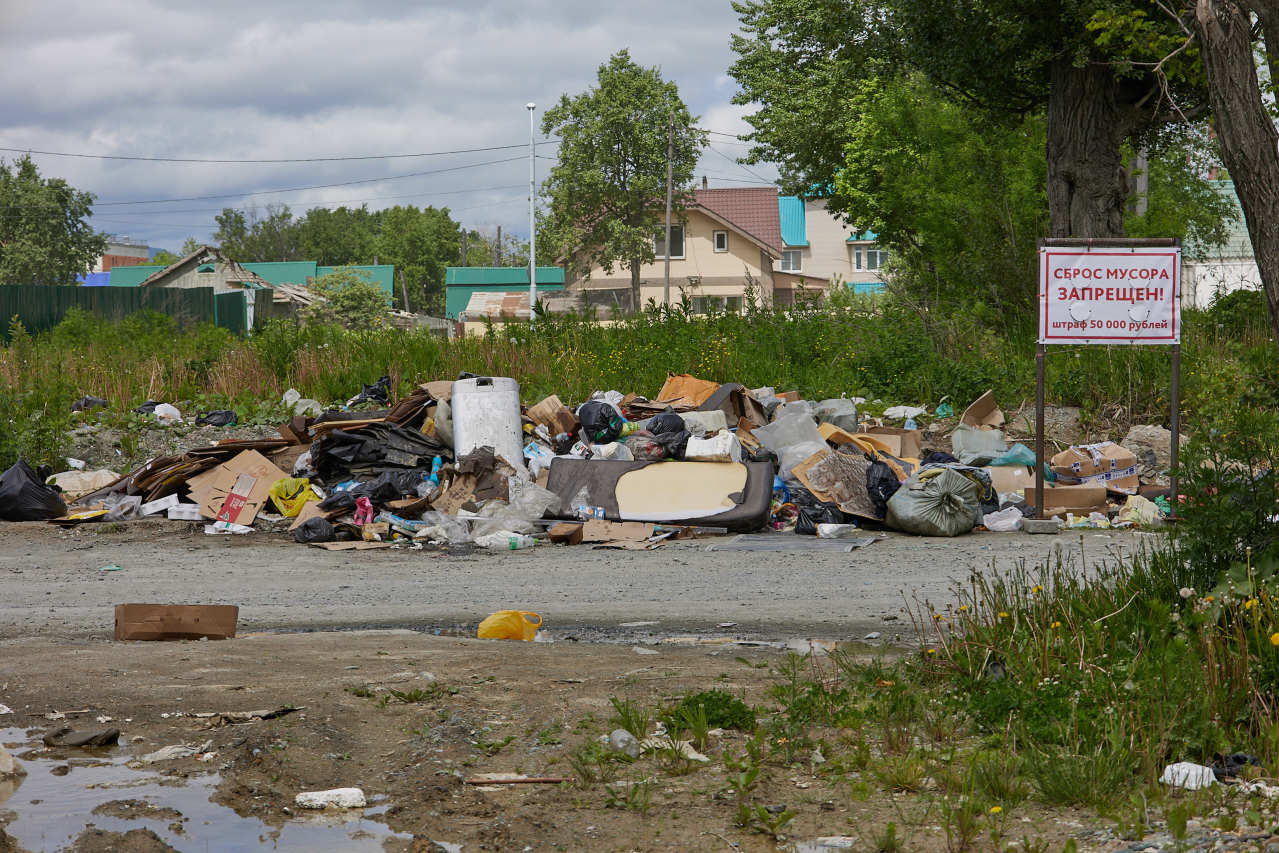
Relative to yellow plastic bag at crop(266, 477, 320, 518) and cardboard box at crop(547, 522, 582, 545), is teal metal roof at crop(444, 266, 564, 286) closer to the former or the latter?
yellow plastic bag at crop(266, 477, 320, 518)

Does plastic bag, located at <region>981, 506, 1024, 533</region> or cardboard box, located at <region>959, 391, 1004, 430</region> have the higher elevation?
cardboard box, located at <region>959, 391, 1004, 430</region>

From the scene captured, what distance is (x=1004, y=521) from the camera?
976 centimetres

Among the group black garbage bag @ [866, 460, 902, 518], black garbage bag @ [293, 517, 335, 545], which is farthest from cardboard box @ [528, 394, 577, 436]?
black garbage bag @ [866, 460, 902, 518]

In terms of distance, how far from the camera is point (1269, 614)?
4398 millimetres

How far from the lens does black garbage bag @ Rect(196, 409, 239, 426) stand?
13859 mm

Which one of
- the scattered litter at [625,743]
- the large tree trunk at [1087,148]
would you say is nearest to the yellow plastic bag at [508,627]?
the scattered litter at [625,743]

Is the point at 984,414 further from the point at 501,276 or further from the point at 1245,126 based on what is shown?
the point at 501,276

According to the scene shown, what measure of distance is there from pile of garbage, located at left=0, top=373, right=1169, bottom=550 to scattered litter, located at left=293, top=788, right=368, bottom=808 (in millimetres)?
5524

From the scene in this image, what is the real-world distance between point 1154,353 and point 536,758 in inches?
443

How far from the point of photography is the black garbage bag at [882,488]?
32.4 ft

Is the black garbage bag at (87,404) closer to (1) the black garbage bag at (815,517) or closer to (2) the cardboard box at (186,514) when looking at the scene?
(2) the cardboard box at (186,514)

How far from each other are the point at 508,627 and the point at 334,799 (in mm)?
2608

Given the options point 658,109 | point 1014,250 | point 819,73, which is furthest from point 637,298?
point 1014,250

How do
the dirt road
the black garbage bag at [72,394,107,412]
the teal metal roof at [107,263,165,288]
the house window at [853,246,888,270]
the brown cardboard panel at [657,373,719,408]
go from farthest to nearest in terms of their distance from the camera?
1. the teal metal roof at [107,263,165,288]
2. the house window at [853,246,888,270]
3. the black garbage bag at [72,394,107,412]
4. the brown cardboard panel at [657,373,719,408]
5. the dirt road
